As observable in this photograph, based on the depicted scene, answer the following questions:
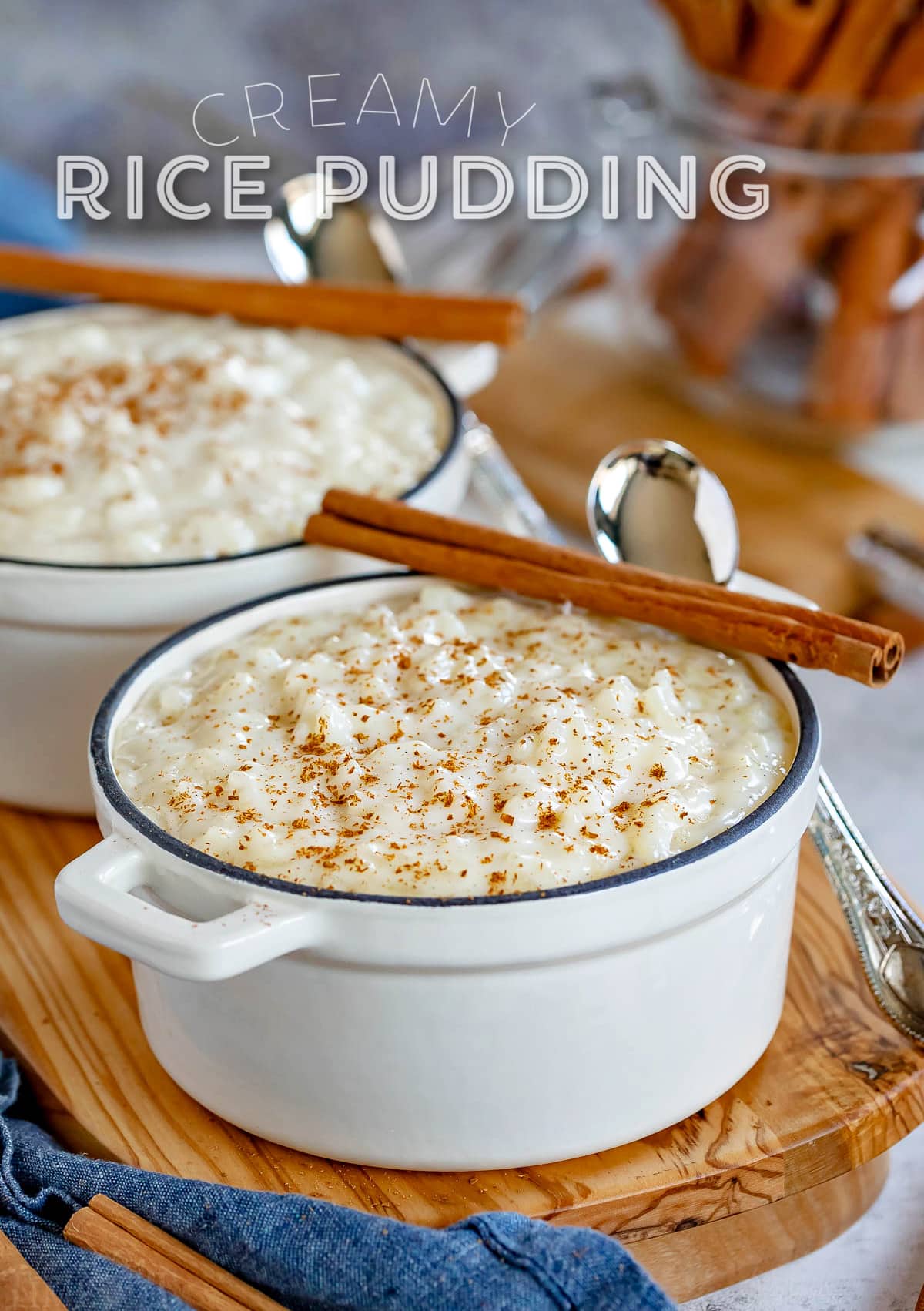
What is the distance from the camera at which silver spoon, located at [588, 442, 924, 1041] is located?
1.08m

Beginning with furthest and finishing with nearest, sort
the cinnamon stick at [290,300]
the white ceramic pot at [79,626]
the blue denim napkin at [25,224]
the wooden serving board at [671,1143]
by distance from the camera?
the blue denim napkin at [25,224], the cinnamon stick at [290,300], the white ceramic pot at [79,626], the wooden serving board at [671,1143]

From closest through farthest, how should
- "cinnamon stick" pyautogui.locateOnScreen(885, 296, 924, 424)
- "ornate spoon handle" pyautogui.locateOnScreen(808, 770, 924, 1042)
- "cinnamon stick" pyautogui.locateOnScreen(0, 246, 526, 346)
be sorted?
"ornate spoon handle" pyautogui.locateOnScreen(808, 770, 924, 1042) < "cinnamon stick" pyautogui.locateOnScreen(0, 246, 526, 346) < "cinnamon stick" pyautogui.locateOnScreen(885, 296, 924, 424)

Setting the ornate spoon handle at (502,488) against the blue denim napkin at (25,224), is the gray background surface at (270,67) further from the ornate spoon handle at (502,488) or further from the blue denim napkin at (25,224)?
the ornate spoon handle at (502,488)

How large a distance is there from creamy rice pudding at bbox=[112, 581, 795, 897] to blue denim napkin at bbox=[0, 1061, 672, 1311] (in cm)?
19

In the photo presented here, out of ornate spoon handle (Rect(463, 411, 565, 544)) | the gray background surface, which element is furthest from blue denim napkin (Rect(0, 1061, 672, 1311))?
the gray background surface

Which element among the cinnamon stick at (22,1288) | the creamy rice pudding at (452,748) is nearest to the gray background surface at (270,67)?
the creamy rice pudding at (452,748)

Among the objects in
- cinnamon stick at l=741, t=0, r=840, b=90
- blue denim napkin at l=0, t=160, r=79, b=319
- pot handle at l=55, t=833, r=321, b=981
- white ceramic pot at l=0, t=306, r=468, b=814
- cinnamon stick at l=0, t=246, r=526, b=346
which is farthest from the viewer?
blue denim napkin at l=0, t=160, r=79, b=319

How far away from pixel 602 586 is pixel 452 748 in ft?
0.70

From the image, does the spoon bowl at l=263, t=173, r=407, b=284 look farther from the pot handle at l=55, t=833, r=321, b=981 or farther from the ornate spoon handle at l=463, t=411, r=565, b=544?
the pot handle at l=55, t=833, r=321, b=981

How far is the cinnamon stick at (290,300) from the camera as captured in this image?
5.24 ft

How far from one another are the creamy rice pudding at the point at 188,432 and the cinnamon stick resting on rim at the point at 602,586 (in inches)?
4.1

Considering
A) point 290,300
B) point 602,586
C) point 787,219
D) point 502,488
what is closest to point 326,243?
point 290,300

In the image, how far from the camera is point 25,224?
206 cm

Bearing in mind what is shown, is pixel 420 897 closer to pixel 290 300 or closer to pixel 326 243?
pixel 290 300
